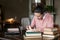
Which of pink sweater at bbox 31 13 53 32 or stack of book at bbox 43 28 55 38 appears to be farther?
pink sweater at bbox 31 13 53 32

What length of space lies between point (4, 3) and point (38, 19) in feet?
2.86

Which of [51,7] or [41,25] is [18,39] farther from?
[51,7]

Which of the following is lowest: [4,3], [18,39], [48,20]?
[18,39]

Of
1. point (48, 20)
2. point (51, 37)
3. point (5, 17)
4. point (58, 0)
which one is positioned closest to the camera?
point (51, 37)

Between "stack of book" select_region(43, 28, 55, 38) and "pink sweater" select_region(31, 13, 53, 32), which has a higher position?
"pink sweater" select_region(31, 13, 53, 32)

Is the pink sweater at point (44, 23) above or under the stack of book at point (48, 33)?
above

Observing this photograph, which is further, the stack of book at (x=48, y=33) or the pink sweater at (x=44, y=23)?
the pink sweater at (x=44, y=23)

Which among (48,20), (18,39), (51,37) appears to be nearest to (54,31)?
(51,37)

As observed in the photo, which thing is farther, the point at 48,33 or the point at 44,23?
the point at 44,23

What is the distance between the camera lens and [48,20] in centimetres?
158

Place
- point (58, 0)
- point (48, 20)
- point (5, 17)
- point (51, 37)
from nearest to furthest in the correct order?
point (51, 37) < point (48, 20) < point (5, 17) < point (58, 0)

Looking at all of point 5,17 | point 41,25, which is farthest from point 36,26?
point 5,17

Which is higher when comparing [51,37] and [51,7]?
[51,7]

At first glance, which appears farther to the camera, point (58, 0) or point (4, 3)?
point (58, 0)
